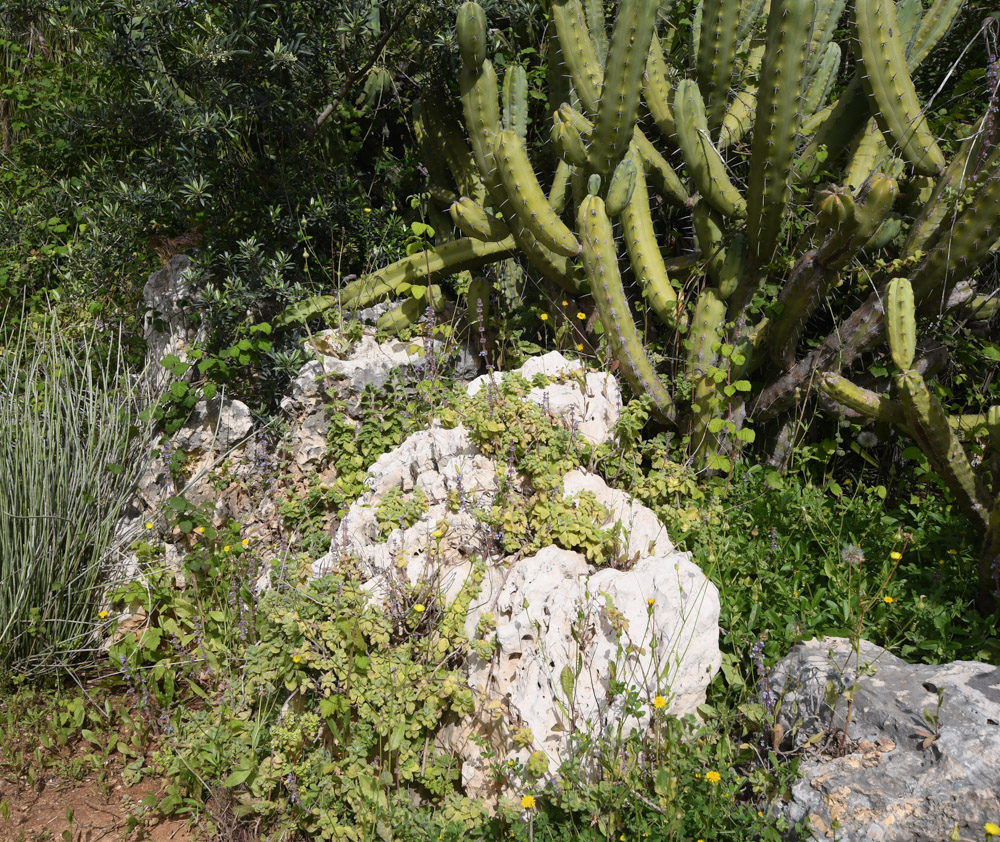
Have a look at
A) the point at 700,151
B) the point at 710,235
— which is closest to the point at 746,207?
the point at 710,235

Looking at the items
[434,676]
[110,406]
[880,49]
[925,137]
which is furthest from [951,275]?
[110,406]

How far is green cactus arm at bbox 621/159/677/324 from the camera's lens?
12.6ft

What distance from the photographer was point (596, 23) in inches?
170

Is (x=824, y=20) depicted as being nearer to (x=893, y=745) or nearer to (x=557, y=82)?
(x=557, y=82)

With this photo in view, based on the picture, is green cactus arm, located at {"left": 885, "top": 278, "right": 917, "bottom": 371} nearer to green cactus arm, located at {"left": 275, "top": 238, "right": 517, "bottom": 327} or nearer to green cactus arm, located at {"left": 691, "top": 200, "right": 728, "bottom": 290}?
green cactus arm, located at {"left": 691, "top": 200, "right": 728, "bottom": 290}

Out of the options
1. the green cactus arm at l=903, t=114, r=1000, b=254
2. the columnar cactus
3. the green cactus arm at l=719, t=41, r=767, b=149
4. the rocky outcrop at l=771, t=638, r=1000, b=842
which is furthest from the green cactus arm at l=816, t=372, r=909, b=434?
the green cactus arm at l=719, t=41, r=767, b=149

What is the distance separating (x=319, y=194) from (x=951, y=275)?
3.39 metres

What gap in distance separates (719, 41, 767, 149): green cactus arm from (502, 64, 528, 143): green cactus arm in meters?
1.14

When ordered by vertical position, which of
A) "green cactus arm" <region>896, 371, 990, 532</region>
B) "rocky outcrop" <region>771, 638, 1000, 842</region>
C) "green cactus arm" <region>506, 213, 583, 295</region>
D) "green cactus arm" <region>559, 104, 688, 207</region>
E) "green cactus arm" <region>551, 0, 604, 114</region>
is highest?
"green cactus arm" <region>551, 0, 604, 114</region>

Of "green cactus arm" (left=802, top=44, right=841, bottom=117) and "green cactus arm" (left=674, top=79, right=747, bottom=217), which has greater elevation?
"green cactus arm" (left=802, top=44, right=841, bottom=117)

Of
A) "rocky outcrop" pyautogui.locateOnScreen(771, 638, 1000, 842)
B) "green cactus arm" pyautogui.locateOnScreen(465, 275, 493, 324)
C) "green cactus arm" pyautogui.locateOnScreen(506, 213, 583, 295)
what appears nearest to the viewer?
"rocky outcrop" pyautogui.locateOnScreen(771, 638, 1000, 842)

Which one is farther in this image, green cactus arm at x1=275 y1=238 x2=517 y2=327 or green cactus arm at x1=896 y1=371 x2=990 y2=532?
green cactus arm at x1=275 y1=238 x2=517 y2=327

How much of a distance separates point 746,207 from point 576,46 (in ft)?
4.04

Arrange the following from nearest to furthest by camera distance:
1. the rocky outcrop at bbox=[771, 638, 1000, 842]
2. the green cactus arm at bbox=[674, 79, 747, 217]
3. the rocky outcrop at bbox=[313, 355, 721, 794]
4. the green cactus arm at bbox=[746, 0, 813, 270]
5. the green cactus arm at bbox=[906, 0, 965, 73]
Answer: the rocky outcrop at bbox=[771, 638, 1000, 842] → the rocky outcrop at bbox=[313, 355, 721, 794] → the green cactus arm at bbox=[746, 0, 813, 270] → the green cactus arm at bbox=[674, 79, 747, 217] → the green cactus arm at bbox=[906, 0, 965, 73]
